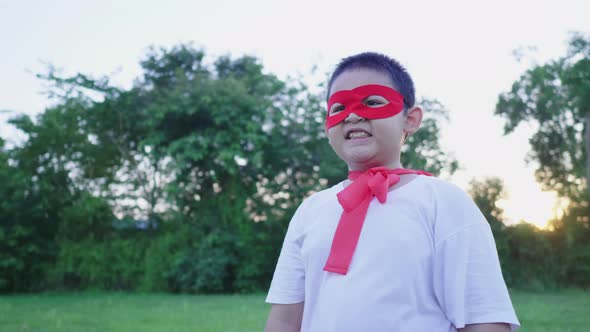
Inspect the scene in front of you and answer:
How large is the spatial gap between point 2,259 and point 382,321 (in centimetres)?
1887

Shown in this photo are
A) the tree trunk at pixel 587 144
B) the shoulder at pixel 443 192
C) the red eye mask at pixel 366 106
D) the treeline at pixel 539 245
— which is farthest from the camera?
the tree trunk at pixel 587 144

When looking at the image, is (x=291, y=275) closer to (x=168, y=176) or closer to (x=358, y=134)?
(x=358, y=134)

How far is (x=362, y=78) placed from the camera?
67.9 inches

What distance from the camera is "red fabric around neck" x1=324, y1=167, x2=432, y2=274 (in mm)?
1532

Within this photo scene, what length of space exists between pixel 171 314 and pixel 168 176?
7713mm

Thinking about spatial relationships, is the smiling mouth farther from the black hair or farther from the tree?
the tree

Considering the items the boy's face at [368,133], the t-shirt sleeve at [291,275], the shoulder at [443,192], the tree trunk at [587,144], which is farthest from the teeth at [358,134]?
the tree trunk at [587,144]

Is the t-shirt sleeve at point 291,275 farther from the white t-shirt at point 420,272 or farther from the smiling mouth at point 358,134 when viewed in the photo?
the smiling mouth at point 358,134

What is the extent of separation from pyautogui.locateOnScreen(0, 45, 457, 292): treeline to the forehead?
15498 mm

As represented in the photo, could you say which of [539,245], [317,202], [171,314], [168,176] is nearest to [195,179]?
[168,176]

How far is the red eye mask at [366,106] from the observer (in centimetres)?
167

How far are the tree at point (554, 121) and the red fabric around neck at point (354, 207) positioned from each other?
17905 mm

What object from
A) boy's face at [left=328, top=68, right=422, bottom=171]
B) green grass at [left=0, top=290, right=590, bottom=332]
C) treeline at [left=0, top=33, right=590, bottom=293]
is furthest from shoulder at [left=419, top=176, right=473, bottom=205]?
treeline at [left=0, top=33, right=590, bottom=293]

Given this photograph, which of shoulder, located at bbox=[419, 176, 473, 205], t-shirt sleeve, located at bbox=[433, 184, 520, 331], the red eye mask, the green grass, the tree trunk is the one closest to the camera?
t-shirt sleeve, located at bbox=[433, 184, 520, 331]
